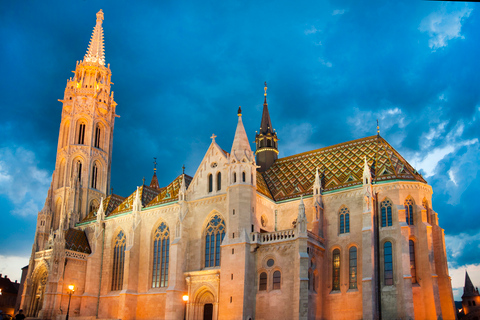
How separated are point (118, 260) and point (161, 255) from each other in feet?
21.7

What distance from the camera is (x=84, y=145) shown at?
202ft

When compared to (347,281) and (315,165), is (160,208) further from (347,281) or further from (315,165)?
(347,281)

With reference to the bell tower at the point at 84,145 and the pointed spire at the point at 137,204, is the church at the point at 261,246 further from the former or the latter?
the bell tower at the point at 84,145

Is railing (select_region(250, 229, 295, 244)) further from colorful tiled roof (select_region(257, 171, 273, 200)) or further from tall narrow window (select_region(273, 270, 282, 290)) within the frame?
colorful tiled roof (select_region(257, 171, 273, 200))

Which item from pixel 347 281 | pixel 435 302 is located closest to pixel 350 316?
pixel 347 281

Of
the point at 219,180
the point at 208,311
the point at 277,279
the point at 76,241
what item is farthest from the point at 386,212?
the point at 76,241

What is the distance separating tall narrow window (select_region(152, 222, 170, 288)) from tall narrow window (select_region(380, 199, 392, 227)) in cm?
2087

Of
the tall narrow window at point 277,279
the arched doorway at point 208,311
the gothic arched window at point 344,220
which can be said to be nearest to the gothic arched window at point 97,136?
the arched doorway at point 208,311

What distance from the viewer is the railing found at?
3709cm

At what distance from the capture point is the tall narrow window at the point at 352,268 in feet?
124

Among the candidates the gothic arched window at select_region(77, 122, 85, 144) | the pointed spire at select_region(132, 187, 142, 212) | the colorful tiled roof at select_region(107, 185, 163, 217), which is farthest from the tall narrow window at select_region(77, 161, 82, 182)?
the pointed spire at select_region(132, 187, 142, 212)

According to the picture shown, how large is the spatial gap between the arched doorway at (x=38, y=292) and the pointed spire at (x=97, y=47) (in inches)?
1249

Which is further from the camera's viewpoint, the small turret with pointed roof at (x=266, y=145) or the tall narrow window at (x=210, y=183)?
the small turret with pointed roof at (x=266, y=145)

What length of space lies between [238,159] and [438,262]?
61.5 feet
